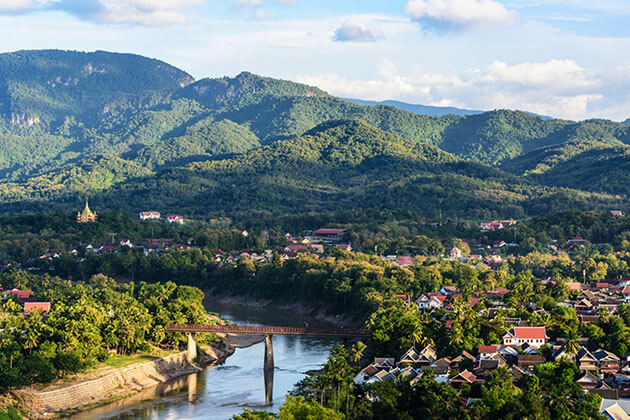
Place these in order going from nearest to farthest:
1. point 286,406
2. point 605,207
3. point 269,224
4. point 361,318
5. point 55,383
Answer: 1. point 286,406
2. point 55,383
3. point 361,318
4. point 269,224
5. point 605,207

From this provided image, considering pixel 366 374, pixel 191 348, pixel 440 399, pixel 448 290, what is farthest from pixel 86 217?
pixel 440 399

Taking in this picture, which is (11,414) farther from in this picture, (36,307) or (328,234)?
(328,234)

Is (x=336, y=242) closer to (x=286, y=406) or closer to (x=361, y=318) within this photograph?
(x=361, y=318)

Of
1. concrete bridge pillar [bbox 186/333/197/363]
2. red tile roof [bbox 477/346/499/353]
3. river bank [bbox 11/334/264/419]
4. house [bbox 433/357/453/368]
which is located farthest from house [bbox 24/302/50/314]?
red tile roof [bbox 477/346/499/353]

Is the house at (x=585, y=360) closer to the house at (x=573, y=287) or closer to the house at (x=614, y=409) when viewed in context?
the house at (x=614, y=409)

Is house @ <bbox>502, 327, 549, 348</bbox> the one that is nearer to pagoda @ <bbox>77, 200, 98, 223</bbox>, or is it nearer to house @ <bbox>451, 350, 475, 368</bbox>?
house @ <bbox>451, 350, 475, 368</bbox>

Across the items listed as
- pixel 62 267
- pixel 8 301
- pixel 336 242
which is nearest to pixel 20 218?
pixel 62 267
